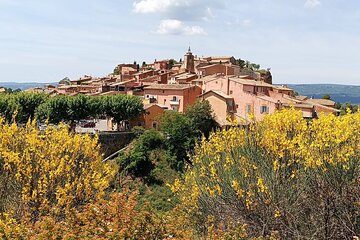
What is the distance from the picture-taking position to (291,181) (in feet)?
37.8

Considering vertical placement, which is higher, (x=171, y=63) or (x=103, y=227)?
(x=171, y=63)

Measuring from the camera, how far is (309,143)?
11.7 meters

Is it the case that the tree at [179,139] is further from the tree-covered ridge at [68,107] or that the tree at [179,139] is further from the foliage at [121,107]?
the tree-covered ridge at [68,107]

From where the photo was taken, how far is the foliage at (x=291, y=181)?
10719mm

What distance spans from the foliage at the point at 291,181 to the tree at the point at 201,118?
27.1 metres

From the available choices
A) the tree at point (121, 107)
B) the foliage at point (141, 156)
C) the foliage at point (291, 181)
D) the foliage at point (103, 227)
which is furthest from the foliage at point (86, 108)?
the foliage at point (103, 227)

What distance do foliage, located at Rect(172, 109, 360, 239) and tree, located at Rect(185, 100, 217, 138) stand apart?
89.1 feet

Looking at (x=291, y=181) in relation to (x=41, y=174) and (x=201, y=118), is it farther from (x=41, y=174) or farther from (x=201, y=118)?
(x=201, y=118)

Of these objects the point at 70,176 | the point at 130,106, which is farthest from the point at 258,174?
the point at 130,106

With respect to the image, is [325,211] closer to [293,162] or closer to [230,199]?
[293,162]

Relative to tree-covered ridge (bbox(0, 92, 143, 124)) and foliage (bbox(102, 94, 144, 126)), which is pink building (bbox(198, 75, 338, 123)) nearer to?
foliage (bbox(102, 94, 144, 126))

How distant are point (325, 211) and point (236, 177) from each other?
2665 millimetres

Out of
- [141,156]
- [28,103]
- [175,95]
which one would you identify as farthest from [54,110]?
[175,95]

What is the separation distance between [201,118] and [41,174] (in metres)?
29.4
